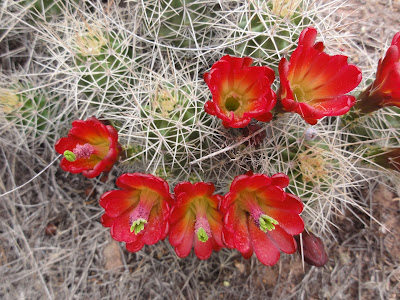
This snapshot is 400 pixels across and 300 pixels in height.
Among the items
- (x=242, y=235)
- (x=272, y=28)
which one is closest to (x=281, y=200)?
(x=242, y=235)

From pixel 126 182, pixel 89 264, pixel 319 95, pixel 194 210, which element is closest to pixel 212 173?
pixel 194 210

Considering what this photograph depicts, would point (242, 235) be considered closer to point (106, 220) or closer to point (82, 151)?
point (106, 220)

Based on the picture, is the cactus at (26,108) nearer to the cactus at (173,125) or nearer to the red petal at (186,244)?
the cactus at (173,125)

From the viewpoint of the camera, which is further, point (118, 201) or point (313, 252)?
point (313, 252)

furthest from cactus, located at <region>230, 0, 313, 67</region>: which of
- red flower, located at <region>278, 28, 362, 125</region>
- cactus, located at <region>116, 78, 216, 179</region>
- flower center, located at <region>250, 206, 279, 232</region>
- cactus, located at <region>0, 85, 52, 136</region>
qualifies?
cactus, located at <region>0, 85, 52, 136</region>

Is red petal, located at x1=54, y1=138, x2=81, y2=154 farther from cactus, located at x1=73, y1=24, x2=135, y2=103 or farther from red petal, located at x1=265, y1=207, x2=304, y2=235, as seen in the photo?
red petal, located at x1=265, y1=207, x2=304, y2=235

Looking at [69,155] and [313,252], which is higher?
[69,155]
